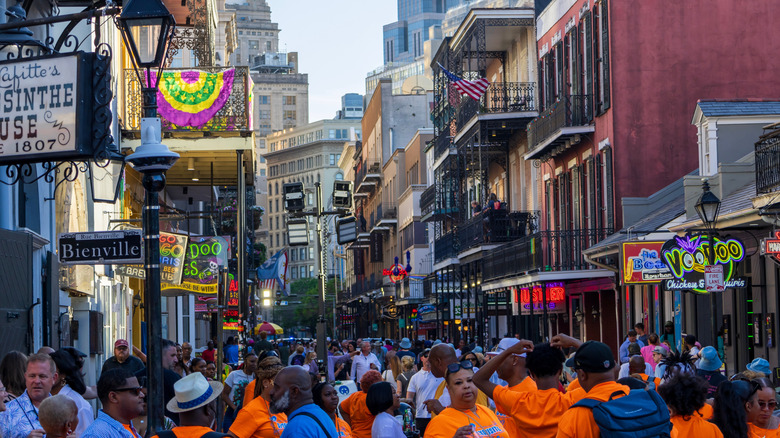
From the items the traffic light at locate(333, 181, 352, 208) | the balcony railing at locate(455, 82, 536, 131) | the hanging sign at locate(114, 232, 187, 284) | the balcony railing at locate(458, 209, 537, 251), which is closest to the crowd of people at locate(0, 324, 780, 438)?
the hanging sign at locate(114, 232, 187, 284)

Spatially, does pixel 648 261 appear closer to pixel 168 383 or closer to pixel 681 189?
pixel 681 189

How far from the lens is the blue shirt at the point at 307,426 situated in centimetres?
663

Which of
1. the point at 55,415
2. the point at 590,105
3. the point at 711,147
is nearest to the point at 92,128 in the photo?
the point at 55,415

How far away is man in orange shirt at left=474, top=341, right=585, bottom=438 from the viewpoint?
7340 millimetres

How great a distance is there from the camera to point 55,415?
6.56 meters

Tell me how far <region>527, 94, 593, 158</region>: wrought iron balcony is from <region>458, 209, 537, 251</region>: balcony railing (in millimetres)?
3711

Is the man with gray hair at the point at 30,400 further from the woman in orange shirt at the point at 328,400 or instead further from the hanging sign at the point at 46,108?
the hanging sign at the point at 46,108

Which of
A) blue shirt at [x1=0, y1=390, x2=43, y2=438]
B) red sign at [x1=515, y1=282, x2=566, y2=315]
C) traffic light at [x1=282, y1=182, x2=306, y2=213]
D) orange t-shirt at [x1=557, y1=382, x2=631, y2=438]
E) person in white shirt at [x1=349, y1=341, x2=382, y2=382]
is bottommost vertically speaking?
person in white shirt at [x1=349, y1=341, x2=382, y2=382]

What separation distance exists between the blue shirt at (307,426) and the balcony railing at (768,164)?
11553 millimetres

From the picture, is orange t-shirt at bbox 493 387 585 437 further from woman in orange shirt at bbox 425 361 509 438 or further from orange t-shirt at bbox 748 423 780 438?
orange t-shirt at bbox 748 423 780 438

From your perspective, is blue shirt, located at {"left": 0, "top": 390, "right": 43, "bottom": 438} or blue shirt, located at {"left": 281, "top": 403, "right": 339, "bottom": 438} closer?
blue shirt, located at {"left": 281, "top": 403, "right": 339, "bottom": 438}

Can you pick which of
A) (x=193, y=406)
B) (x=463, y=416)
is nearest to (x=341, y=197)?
(x=463, y=416)

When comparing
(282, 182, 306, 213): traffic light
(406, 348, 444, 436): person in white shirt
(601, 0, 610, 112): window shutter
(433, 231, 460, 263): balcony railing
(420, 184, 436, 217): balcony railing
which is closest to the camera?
(406, 348, 444, 436): person in white shirt

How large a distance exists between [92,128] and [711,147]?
1748 centimetres
